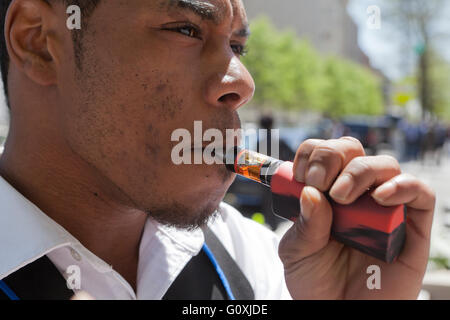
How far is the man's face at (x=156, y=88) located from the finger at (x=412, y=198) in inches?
22.6

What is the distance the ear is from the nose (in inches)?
24.0

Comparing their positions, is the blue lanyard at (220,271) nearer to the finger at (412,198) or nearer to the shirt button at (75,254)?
the shirt button at (75,254)

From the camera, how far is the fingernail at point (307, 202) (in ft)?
3.74

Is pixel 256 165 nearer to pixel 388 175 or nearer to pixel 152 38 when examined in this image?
pixel 388 175

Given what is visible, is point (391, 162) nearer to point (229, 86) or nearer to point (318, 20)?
point (229, 86)

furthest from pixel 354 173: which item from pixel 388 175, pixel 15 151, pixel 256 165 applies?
pixel 15 151

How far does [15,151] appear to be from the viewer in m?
1.68

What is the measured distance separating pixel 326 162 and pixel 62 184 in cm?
104

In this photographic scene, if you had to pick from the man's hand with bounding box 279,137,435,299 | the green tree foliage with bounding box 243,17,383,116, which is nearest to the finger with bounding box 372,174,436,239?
the man's hand with bounding box 279,137,435,299

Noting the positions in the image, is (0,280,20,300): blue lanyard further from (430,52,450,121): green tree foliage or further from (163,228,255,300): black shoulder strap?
(430,52,450,121): green tree foliage

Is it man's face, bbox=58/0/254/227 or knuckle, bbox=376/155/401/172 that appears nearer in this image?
knuckle, bbox=376/155/401/172

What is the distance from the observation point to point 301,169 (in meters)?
1.22

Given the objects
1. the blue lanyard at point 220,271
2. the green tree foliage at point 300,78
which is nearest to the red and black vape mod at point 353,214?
the blue lanyard at point 220,271

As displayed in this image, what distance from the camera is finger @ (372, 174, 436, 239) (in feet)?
3.60
